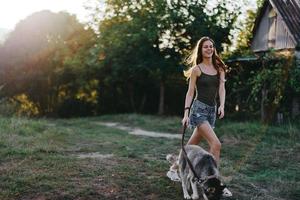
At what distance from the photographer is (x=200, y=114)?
6.36 meters

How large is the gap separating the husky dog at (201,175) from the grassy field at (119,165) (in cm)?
35

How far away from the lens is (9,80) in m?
24.6

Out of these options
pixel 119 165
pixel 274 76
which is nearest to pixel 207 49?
pixel 119 165

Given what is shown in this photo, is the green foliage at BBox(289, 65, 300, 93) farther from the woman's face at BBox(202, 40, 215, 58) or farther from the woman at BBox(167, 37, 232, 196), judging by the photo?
the woman's face at BBox(202, 40, 215, 58)

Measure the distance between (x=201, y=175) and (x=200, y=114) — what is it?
40.7 inches

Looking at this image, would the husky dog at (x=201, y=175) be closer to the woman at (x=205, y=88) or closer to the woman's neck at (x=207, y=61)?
the woman at (x=205, y=88)

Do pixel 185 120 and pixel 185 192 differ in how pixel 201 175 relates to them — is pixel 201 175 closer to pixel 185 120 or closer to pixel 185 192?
pixel 185 192

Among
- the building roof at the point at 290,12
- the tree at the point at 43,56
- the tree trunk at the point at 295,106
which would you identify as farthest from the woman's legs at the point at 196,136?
the tree at the point at 43,56

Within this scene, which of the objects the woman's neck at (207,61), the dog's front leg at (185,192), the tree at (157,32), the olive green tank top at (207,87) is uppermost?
the tree at (157,32)

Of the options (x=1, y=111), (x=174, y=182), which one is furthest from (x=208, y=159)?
(x=1, y=111)

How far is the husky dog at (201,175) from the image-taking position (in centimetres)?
521

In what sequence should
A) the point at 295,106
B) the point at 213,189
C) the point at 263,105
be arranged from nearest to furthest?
the point at 213,189, the point at 263,105, the point at 295,106

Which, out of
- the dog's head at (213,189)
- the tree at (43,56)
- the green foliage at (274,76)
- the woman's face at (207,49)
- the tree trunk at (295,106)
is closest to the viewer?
the dog's head at (213,189)

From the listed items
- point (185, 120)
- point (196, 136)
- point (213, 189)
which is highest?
point (185, 120)
